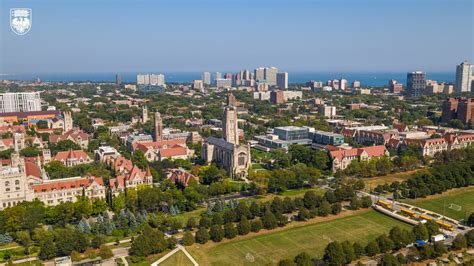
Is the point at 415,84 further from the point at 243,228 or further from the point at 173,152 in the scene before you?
the point at 243,228

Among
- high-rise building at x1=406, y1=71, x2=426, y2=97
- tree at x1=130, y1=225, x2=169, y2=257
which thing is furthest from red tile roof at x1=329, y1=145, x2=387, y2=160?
high-rise building at x1=406, y1=71, x2=426, y2=97

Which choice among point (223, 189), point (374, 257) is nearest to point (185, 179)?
point (223, 189)

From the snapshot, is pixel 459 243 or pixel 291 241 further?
pixel 291 241

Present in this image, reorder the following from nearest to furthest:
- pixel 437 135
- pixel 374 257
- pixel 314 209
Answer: pixel 374 257 < pixel 314 209 < pixel 437 135

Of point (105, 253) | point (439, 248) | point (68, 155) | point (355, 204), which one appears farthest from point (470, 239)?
point (68, 155)

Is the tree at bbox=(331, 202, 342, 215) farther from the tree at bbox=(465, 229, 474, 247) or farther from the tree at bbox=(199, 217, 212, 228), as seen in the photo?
the tree at bbox=(199, 217, 212, 228)

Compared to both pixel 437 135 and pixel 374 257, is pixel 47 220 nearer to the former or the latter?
pixel 374 257

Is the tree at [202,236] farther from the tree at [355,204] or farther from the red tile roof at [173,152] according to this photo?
the red tile roof at [173,152]
